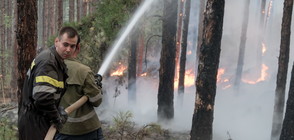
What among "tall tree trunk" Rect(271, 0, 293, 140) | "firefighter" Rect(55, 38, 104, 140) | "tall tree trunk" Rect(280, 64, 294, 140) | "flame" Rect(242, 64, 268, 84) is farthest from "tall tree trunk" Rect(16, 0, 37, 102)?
"flame" Rect(242, 64, 268, 84)

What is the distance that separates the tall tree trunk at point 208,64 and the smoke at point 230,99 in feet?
10.3

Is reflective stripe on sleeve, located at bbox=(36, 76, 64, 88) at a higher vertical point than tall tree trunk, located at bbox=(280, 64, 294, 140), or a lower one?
higher

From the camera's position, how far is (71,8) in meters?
22.4

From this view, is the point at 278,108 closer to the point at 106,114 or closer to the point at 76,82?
the point at 106,114

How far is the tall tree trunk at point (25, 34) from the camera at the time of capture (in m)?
5.91

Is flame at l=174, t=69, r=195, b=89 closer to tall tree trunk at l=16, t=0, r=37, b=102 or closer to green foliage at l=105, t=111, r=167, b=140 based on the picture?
green foliage at l=105, t=111, r=167, b=140

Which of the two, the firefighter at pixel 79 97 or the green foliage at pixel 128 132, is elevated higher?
the firefighter at pixel 79 97

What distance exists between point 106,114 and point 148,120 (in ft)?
7.26

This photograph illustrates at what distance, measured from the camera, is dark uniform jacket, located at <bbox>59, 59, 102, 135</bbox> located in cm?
386

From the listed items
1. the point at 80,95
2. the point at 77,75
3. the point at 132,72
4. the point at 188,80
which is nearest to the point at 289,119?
the point at 80,95

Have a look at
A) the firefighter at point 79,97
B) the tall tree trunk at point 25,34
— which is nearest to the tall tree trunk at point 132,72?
the tall tree trunk at point 25,34

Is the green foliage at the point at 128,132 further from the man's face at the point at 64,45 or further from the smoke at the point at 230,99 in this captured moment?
the man's face at the point at 64,45

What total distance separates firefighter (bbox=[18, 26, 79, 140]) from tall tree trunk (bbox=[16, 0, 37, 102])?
298 centimetres

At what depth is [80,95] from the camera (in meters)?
3.94
